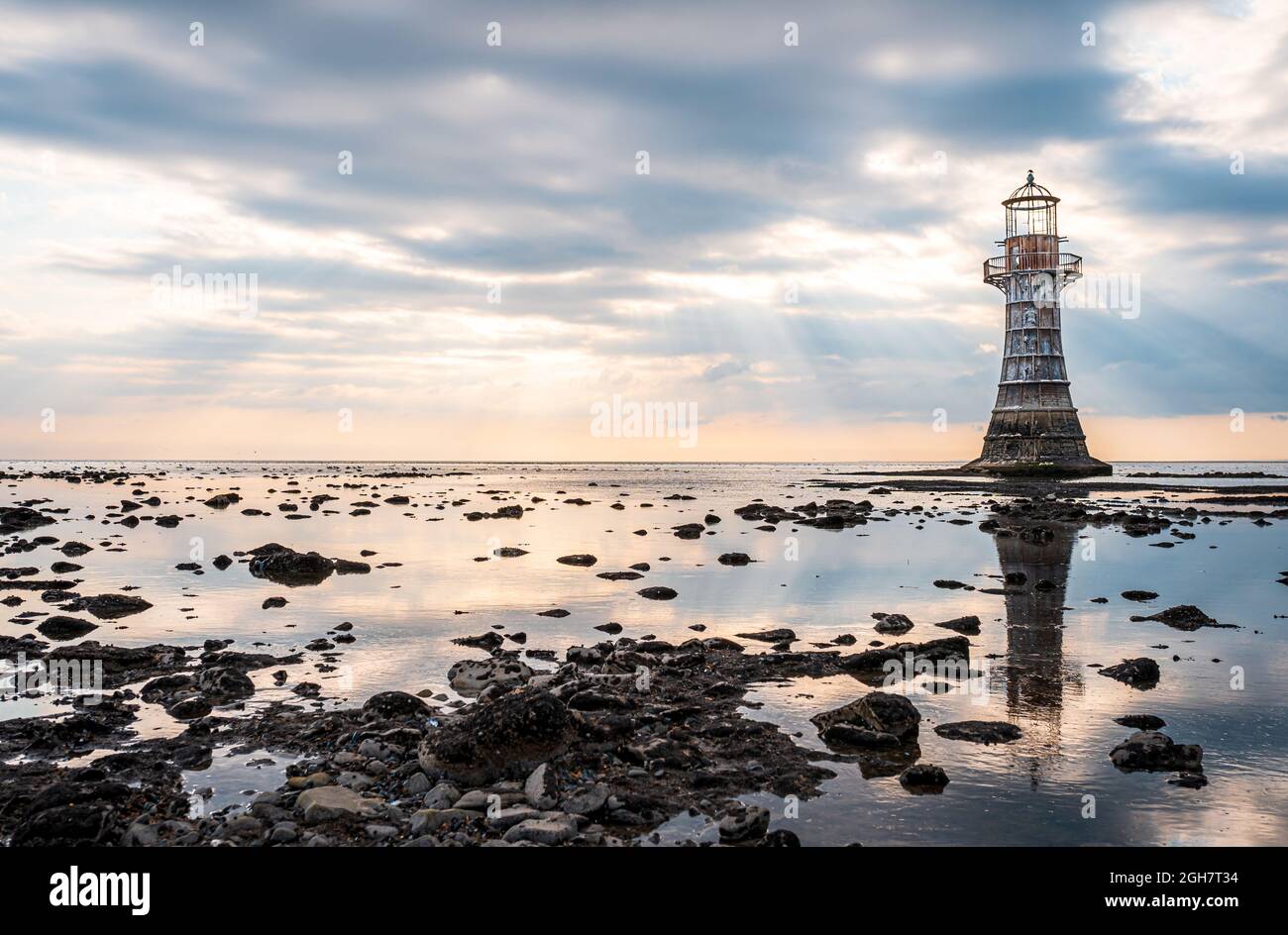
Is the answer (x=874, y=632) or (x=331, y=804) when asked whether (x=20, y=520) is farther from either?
(x=331, y=804)

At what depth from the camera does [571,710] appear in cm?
1055

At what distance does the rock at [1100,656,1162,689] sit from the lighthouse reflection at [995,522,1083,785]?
1.86 feet

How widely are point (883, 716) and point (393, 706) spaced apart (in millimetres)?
6583

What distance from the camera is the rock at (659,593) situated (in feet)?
73.2

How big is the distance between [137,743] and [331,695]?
2.82 meters

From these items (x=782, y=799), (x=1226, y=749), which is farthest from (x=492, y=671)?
(x=1226, y=749)

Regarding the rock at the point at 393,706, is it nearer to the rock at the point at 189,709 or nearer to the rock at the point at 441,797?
the rock at the point at 189,709

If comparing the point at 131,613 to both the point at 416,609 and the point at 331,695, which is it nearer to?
the point at 416,609

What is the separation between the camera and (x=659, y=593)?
22.5 m

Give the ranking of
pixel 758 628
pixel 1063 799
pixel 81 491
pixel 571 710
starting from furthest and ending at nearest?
pixel 81 491 → pixel 758 628 → pixel 571 710 → pixel 1063 799

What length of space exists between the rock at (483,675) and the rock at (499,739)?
3341mm

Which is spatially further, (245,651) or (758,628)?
(758,628)

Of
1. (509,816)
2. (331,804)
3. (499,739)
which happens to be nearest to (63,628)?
(331,804)
